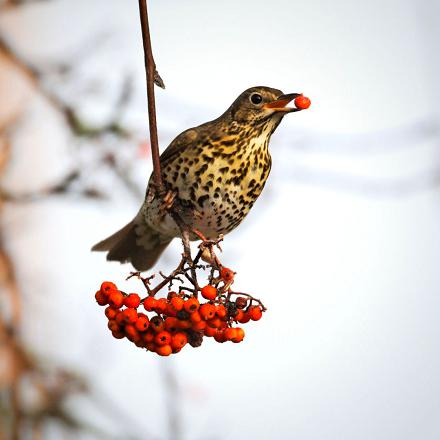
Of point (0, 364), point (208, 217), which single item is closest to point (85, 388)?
point (0, 364)

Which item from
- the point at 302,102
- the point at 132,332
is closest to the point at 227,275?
the point at 132,332

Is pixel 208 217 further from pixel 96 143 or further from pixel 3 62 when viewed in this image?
pixel 3 62

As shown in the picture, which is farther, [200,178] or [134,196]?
[134,196]

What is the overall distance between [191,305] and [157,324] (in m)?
0.10

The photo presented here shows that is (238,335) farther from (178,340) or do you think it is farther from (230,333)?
(178,340)

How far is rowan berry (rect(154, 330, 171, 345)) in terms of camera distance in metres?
1.67

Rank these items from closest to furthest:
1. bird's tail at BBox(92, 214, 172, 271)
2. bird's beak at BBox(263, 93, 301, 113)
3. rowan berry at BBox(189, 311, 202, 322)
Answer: rowan berry at BBox(189, 311, 202, 322), bird's beak at BBox(263, 93, 301, 113), bird's tail at BBox(92, 214, 172, 271)

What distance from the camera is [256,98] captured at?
7.63 feet

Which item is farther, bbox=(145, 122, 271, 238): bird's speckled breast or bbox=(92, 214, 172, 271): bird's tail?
bbox=(92, 214, 172, 271): bird's tail

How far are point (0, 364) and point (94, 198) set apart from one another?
0.86 meters

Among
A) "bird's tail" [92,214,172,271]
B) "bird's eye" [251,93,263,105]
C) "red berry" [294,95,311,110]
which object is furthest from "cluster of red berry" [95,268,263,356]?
"bird's tail" [92,214,172,271]

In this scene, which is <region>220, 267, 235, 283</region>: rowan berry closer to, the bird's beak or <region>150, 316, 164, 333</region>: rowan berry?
<region>150, 316, 164, 333</region>: rowan berry

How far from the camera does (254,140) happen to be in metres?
2.37

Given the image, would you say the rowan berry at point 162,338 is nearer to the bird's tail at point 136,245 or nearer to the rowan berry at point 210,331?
the rowan berry at point 210,331
